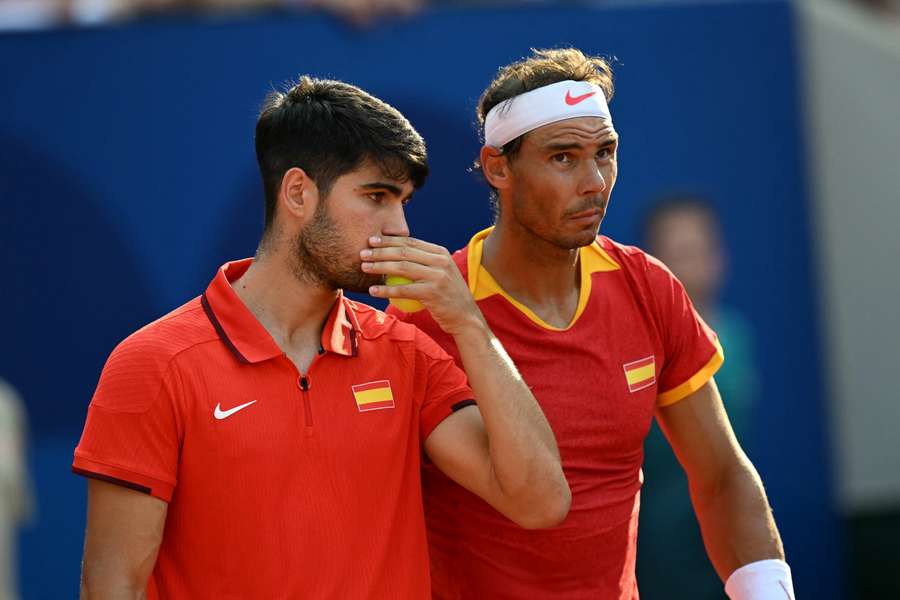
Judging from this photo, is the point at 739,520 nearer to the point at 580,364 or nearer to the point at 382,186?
the point at 580,364

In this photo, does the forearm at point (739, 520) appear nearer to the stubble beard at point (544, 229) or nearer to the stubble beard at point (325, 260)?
the stubble beard at point (544, 229)

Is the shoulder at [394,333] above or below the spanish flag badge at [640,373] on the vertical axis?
above

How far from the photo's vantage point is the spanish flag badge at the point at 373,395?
2.87 metres

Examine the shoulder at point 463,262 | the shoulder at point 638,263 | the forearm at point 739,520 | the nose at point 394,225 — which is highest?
the nose at point 394,225

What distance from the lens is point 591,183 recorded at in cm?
327

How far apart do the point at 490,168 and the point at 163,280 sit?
2.69 m

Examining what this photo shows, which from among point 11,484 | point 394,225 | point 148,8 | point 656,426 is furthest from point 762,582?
point 148,8

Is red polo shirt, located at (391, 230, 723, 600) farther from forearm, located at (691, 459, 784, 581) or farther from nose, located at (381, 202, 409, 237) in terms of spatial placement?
nose, located at (381, 202, 409, 237)

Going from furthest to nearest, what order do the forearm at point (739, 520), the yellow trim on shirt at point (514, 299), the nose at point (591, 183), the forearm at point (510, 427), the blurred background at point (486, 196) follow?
1. the blurred background at point (486, 196)
2. the forearm at point (739, 520)
3. the yellow trim on shirt at point (514, 299)
4. the nose at point (591, 183)
5. the forearm at point (510, 427)

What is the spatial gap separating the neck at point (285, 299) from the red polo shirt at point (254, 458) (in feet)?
0.14

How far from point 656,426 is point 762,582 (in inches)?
84.4

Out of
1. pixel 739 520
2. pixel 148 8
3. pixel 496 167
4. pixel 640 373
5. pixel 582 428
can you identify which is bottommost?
pixel 739 520

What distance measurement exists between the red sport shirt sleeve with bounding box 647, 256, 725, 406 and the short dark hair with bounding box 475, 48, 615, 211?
1.56 feet

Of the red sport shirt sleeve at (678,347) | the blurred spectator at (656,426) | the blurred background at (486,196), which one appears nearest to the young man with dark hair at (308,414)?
the red sport shirt sleeve at (678,347)
